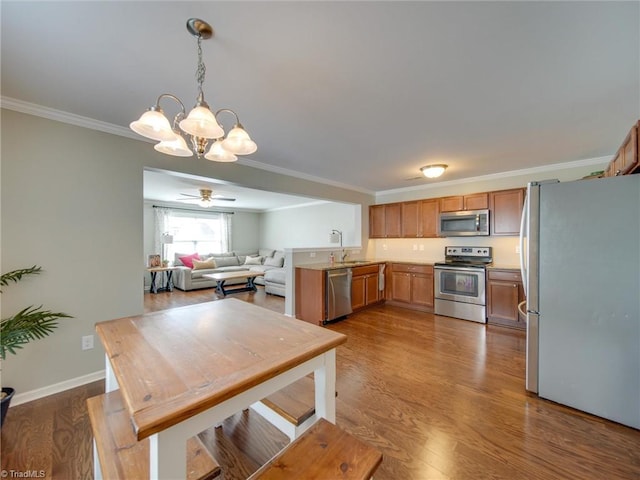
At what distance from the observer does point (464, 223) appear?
443 cm

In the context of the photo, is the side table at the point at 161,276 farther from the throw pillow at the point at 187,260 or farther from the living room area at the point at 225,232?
the throw pillow at the point at 187,260

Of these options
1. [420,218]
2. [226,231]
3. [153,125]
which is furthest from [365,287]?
[226,231]

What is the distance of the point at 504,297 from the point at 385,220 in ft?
8.30

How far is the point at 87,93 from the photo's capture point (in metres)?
1.95

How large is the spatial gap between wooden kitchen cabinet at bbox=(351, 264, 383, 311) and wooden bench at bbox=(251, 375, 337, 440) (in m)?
3.03

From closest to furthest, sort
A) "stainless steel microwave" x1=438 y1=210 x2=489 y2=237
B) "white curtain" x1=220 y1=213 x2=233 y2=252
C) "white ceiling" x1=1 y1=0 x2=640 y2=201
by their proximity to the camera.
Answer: "white ceiling" x1=1 y1=0 x2=640 y2=201
"stainless steel microwave" x1=438 y1=210 x2=489 y2=237
"white curtain" x1=220 y1=213 x2=233 y2=252

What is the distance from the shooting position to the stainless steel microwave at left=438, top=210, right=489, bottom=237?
4.22 meters

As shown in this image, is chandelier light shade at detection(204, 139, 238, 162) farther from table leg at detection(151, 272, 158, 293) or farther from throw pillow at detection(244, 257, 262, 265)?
throw pillow at detection(244, 257, 262, 265)

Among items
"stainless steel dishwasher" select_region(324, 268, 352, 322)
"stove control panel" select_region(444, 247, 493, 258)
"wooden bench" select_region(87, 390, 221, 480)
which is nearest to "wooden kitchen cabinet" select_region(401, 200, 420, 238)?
"stove control panel" select_region(444, 247, 493, 258)

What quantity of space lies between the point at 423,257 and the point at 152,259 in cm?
659

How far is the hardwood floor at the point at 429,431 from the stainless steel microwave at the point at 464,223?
217 centimetres

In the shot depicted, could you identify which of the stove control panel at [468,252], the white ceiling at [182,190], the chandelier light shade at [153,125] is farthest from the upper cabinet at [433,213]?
the chandelier light shade at [153,125]

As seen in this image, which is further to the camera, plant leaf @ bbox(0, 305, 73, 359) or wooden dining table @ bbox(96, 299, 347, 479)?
plant leaf @ bbox(0, 305, 73, 359)

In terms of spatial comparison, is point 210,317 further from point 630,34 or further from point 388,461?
point 630,34
